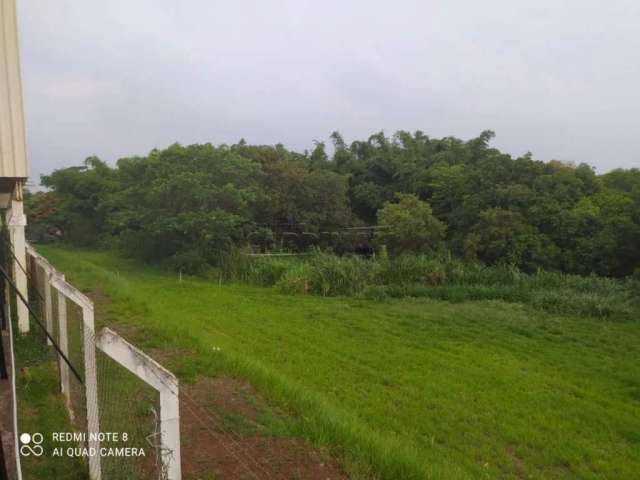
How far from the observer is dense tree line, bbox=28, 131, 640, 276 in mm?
19484

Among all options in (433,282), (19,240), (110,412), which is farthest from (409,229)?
(110,412)

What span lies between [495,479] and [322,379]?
3061 mm

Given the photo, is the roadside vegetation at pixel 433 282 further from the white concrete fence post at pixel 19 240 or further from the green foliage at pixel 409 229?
the white concrete fence post at pixel 19 240

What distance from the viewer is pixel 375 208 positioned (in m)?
30.3

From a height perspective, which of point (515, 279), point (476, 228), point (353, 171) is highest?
point (353, 171)

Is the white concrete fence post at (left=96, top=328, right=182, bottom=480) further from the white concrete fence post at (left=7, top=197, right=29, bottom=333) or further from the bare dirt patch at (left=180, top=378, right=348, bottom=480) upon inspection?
the white concrete fence post at (left=7, top=197, right=29, bottom=333)

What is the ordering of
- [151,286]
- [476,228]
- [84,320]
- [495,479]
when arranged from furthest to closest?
[476,228], [151,286], [495,479], [84,320]

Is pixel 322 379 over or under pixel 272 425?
under

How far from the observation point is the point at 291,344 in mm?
9383

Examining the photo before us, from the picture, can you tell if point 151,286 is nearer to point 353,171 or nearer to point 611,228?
point 611,228

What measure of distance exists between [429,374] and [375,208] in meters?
22.6

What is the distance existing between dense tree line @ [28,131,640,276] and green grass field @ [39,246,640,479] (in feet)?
18.2

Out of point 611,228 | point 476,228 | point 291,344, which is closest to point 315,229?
point 476,228

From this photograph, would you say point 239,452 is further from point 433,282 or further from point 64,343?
point 433,282
